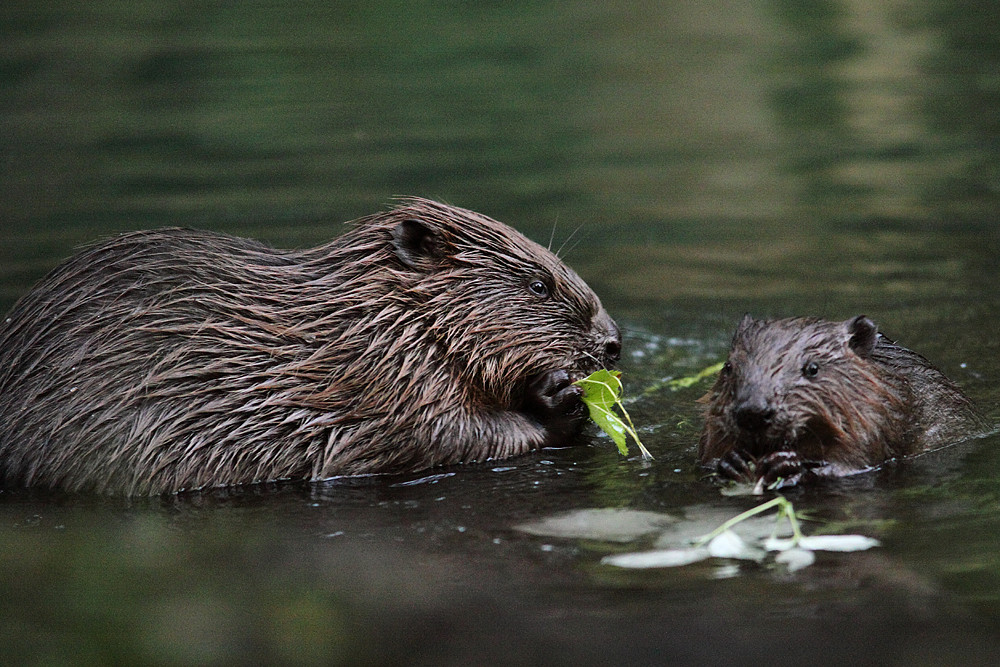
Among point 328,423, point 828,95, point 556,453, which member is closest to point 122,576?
point 328,423

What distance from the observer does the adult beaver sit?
14.9ft

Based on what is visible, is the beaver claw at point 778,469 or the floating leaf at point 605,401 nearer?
the beaver claw at point 778,469

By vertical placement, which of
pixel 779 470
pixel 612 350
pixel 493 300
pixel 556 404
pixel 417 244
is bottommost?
pixel 779 470

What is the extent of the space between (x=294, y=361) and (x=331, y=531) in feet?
2.50

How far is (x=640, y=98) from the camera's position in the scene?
1331cm

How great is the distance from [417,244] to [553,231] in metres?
0.86

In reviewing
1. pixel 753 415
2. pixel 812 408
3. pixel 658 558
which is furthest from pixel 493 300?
pixel 658 558

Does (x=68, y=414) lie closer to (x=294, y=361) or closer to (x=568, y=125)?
(x=294, y=361)

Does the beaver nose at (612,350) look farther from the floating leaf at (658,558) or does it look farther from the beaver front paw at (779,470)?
the floating leaf at (658,558)

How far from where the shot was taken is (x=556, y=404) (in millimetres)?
5191

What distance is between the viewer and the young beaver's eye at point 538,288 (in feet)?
17.0

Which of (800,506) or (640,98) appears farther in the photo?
(640,98)

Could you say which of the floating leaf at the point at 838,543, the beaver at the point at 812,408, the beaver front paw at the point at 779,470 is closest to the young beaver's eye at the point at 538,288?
the beaver at the point at 812,408

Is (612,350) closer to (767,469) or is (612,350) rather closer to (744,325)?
(744,325)
